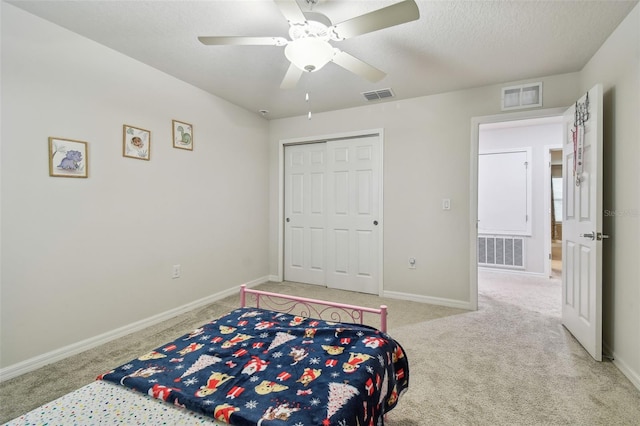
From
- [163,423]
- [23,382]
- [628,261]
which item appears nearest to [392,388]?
[163,423]

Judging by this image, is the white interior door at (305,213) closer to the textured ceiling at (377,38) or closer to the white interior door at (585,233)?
the textured ceiling at (377,38)

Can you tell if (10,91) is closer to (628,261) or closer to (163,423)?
(163,423)

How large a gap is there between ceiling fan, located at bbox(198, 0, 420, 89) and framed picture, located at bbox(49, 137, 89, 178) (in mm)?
1400

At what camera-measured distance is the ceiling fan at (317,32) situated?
57.4 inches

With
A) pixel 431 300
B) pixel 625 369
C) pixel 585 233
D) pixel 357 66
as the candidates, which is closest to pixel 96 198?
pixel 357 66

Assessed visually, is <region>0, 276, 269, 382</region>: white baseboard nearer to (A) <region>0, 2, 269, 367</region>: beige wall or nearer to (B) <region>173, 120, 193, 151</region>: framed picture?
(A) <region>0, 2, 269, 367</region>: beige wall

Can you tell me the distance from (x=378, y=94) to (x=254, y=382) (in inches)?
127

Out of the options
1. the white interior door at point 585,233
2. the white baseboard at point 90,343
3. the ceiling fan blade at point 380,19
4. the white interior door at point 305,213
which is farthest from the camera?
the white interior door at point 305,213

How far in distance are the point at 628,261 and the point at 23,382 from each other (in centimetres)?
415

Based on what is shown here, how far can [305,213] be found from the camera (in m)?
4.32

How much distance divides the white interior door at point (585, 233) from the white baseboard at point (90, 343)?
3.60 metres

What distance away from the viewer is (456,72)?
2863 mm

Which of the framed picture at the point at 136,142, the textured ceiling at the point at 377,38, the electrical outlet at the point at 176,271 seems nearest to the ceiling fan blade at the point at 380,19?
the textured ceiling at the point at 377,38

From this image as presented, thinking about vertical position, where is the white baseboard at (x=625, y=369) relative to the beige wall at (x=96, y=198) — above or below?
below
